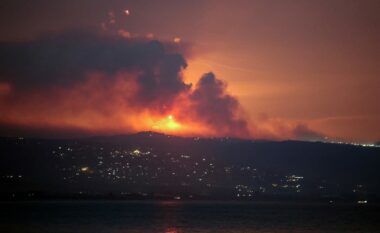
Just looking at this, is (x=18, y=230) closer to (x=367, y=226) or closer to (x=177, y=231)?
(x=177, y=231)

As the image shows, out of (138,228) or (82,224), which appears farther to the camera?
(82,224)

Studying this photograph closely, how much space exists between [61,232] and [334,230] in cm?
3864

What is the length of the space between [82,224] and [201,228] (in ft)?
62.3

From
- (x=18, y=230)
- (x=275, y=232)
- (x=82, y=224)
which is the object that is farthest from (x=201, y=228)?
(x=18, y=230)

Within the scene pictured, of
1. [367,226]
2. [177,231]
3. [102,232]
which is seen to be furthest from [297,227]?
[102,232]

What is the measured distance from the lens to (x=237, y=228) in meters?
86.8

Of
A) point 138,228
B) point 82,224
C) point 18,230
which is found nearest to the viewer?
point 18,230

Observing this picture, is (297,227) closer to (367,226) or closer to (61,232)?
(367,226)

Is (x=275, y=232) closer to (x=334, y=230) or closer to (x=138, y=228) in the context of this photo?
(x=334, y=230)

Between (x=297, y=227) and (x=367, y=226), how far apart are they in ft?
41.8

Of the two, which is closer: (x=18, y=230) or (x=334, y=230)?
(x=18, y=230)

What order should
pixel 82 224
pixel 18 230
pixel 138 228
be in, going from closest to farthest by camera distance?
pixel 18 230, pixel 138 228, pixel 82 224

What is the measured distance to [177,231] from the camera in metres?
82.1

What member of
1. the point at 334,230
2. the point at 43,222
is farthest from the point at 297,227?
the point at 43,222
